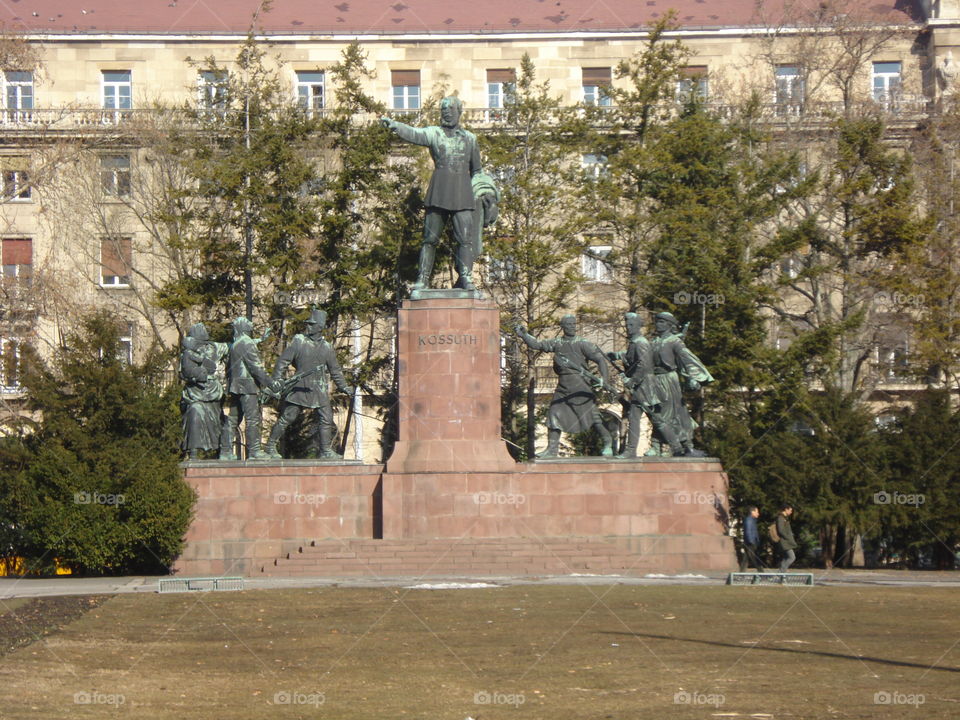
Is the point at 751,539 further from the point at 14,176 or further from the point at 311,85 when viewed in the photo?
the point at 311,85

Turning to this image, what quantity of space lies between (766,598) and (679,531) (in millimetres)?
7368

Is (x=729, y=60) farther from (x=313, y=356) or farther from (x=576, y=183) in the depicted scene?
(x=313, y=356)

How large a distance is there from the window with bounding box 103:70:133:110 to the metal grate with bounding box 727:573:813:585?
35812 mm

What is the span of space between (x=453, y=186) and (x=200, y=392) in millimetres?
6029

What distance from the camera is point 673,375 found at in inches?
1227

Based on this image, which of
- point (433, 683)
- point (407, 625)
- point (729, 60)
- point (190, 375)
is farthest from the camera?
point (729, 60)

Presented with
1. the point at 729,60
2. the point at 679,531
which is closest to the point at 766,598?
the point at 679,531

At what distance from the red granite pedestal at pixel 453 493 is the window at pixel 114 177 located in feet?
57.7

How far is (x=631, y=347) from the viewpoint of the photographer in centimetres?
3108

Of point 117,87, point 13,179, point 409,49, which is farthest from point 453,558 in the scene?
point 117,87

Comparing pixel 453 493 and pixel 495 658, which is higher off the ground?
pixel 453 493

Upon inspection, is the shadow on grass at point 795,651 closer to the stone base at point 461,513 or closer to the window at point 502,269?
the stone base at point 461,513

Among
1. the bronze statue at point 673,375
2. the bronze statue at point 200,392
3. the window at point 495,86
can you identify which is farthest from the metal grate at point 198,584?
the window at point 495,86

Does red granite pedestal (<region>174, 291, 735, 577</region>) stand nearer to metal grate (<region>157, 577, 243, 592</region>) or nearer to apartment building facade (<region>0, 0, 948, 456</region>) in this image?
metal grate (<region>157, 577, 243, 592</region>)
